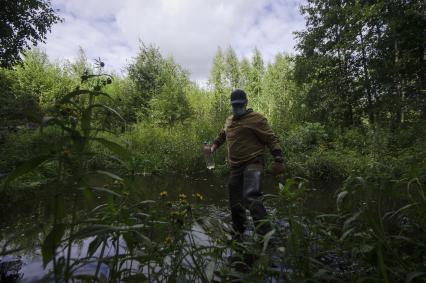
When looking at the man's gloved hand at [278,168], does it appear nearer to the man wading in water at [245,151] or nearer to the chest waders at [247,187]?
the man wading in water at [245,151]

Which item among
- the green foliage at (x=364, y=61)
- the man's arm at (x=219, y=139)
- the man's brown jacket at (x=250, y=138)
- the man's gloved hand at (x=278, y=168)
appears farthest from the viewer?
the green foliage at (x=364, y=61)

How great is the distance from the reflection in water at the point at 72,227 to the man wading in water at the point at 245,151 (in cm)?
53

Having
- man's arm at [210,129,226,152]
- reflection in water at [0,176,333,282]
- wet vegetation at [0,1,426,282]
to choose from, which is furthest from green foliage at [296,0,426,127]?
man's arm at [210,129,226,152]

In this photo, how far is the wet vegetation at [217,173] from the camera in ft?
4.04

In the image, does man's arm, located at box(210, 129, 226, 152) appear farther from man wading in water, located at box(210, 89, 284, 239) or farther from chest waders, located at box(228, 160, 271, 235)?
chest waders, located at box(228, 160, 271, 235)

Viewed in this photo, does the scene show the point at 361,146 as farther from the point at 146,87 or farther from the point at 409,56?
the point at 146,87

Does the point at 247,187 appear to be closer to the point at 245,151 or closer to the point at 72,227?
the point at 245,151

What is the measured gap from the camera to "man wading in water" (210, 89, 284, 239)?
3.74 metres

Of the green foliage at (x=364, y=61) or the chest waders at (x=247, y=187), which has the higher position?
the green foliage at (x=364, y=61)

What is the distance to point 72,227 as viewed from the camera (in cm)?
114

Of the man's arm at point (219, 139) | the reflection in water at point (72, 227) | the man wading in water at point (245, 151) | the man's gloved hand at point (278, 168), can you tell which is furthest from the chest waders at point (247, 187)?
the man's arm at point (219, 139)

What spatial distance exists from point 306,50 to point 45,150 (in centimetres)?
1866

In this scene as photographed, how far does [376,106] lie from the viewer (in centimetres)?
1514

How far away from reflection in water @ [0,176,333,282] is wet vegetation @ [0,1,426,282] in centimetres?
2
